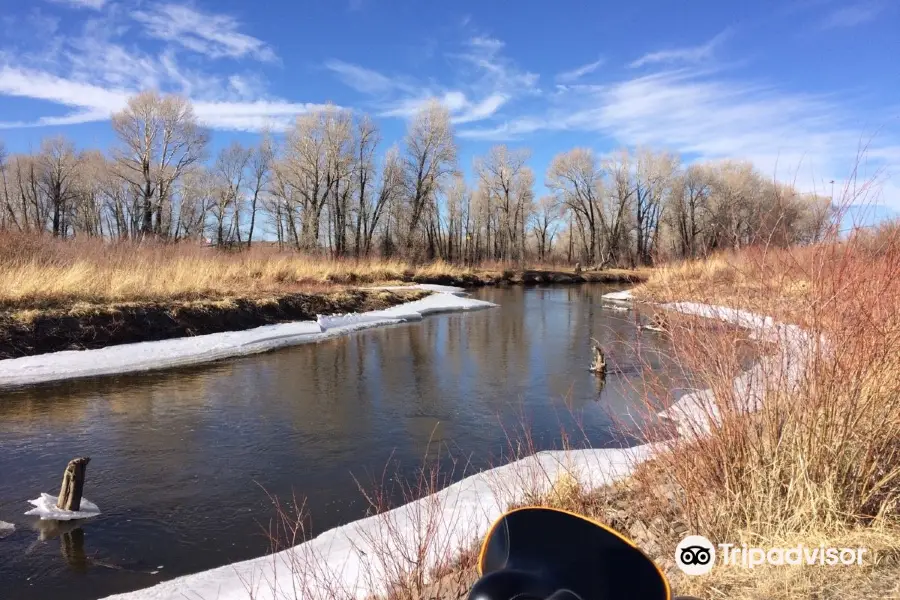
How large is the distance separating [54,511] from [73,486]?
253 millimetres

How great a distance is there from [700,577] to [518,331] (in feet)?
44.9

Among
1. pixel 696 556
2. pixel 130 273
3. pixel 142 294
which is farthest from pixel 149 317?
pixel 696 556

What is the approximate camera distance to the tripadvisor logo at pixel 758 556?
8.38 feet

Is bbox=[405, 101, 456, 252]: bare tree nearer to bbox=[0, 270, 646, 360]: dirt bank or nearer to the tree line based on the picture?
the tree line

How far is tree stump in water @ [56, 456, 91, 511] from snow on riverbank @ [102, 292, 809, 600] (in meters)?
1.58

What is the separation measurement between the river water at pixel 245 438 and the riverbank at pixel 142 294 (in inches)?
102

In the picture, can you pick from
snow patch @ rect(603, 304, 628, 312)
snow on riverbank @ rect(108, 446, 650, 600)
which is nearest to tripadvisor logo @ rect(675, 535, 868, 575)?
snow on riverbank @ rect(108, 446, 650, 600)

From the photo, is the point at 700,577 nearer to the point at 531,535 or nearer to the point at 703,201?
the point at 531,535

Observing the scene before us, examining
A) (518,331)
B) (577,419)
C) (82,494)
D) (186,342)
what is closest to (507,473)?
(577,419)

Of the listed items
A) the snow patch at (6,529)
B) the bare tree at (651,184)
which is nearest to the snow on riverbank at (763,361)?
the snow patch at (6,529)

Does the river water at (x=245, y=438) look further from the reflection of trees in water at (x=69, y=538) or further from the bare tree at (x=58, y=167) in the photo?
the bare tree at (x=58, y=167)

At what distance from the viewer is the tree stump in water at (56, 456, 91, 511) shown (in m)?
4.65

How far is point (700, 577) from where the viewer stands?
2557 millimetres

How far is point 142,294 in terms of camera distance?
44.8ft
